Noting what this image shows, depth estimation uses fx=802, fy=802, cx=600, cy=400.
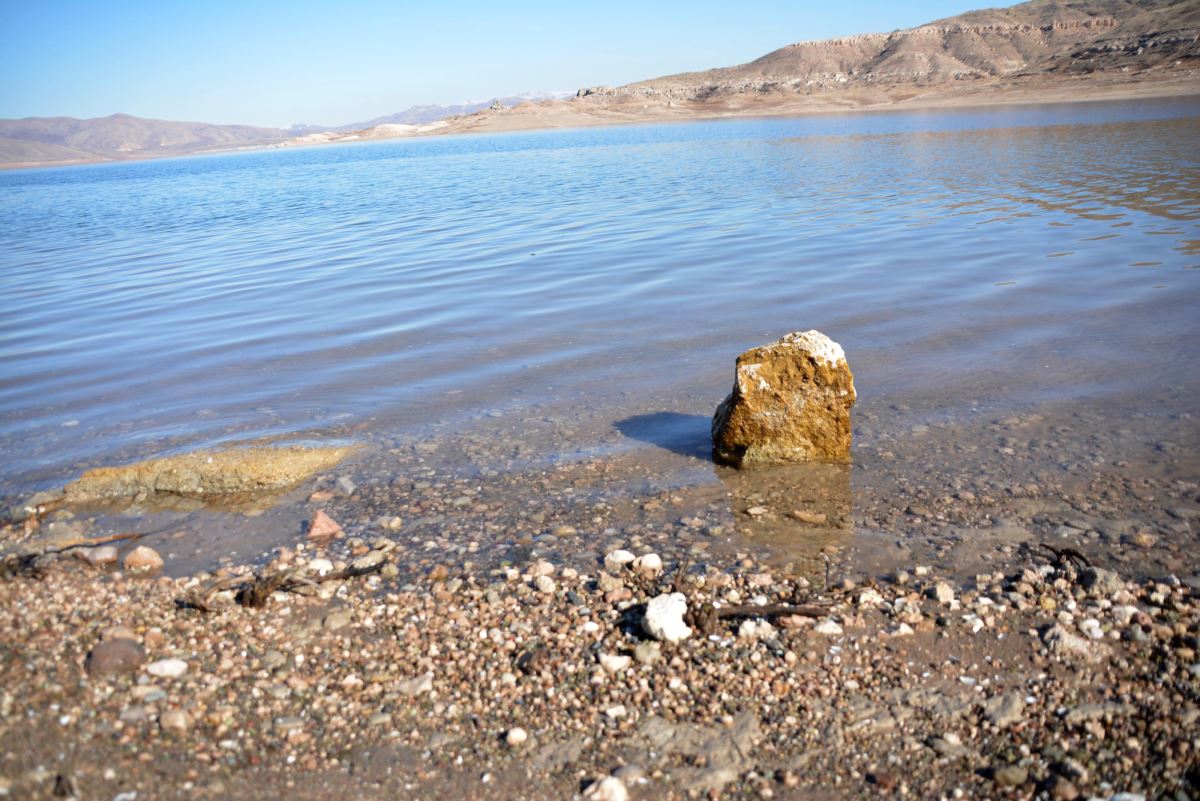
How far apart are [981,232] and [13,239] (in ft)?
85.3

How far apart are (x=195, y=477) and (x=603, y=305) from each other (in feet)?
18.3

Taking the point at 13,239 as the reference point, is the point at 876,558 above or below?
below

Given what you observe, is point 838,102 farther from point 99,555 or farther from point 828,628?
point 99,555

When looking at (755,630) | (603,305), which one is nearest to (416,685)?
(755,630)

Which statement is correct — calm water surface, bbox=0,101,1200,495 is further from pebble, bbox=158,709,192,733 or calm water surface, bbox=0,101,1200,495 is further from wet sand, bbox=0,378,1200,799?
pebble, bbox=158,709,192,733

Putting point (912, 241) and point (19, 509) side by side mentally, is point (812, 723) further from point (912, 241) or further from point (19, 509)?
point (912, 241)

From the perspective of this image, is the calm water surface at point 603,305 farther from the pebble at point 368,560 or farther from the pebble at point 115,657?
the pebble at point 115,657

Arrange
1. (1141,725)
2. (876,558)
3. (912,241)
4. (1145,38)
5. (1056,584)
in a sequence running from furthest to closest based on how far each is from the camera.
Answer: (1145,38), (912,241), (876,558), (1056,584), (1141,725)

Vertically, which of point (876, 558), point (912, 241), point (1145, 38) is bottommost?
point (876, 558)

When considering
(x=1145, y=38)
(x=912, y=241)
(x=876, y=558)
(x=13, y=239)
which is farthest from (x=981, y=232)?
(x=1145, y=38)

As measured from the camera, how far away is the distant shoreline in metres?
49.0

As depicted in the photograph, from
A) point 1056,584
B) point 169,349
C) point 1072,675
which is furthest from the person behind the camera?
point 169,349

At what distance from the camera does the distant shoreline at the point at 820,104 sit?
49.0 meters

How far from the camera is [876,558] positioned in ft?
14.4
